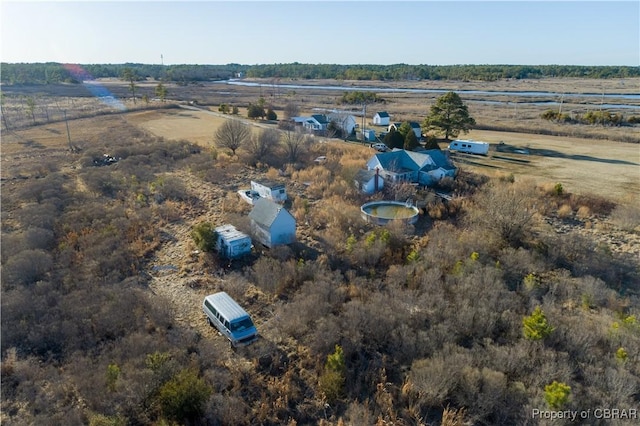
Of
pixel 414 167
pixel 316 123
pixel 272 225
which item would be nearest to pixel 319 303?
pixel 272 225

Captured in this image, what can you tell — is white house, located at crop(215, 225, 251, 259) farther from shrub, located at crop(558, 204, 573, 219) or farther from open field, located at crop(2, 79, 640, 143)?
open field, located at crop(2, 79, 640, 143)

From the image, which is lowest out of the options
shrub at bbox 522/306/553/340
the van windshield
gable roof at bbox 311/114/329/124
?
the van windshield

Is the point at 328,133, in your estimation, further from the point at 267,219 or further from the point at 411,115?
the point at 267,219

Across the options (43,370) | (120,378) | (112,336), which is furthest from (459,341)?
(43,370)

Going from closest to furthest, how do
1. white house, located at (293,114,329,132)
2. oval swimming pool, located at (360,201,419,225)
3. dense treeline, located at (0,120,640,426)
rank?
dense treeline, located at (0,120,640,426), oval swimming pool, located at (360,201,419,225), white house, located at (293,114,329,132)

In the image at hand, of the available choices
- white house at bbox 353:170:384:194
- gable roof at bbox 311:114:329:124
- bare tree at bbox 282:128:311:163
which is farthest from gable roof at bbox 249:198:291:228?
gable roof at bbox 311:114:329:124
